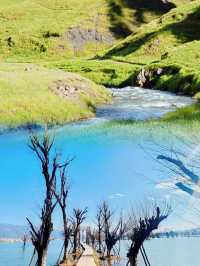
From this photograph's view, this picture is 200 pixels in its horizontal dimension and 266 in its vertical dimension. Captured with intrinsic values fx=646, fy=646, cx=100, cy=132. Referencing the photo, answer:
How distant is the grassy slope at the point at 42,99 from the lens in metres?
59.7

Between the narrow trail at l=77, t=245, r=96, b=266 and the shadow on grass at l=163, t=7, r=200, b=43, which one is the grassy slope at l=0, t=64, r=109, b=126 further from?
the shadow on grass at l=163, t=7, r=200, b=43

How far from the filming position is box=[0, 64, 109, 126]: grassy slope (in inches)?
2351

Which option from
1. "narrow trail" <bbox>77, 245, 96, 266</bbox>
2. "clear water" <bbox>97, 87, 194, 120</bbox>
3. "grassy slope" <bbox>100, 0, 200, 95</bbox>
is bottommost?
"narrow trail" <bbox>77, 245, 96, 266</bbox>

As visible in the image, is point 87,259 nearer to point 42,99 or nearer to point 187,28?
point 42,99

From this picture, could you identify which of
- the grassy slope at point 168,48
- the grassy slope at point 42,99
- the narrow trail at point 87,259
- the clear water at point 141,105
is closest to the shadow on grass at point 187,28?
the grassy slope at point 168,48

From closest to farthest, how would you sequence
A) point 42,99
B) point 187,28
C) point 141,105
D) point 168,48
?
point 42,99 → point 141,105 → point 168,48 → point 187,28

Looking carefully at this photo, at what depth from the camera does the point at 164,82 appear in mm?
96438

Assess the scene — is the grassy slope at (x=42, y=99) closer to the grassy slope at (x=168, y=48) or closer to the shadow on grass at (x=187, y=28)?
the grassy slope at (x=168, y=48)

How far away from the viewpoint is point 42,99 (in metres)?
67.6

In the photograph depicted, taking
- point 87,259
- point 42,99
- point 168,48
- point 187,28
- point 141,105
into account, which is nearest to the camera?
point 87,259

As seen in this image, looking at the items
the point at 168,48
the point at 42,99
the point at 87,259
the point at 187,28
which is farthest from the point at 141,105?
the point at 187,28

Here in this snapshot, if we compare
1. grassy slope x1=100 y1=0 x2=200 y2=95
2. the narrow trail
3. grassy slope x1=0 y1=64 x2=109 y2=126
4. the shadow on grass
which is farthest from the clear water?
the shadow on grass

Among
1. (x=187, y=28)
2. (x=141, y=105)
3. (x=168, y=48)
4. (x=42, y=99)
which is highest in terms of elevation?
(x=187, y=28)

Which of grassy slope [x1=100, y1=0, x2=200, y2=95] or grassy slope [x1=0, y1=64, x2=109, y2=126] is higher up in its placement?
grassy slope [x1=100, y1=0, x2=200, y2=95]
